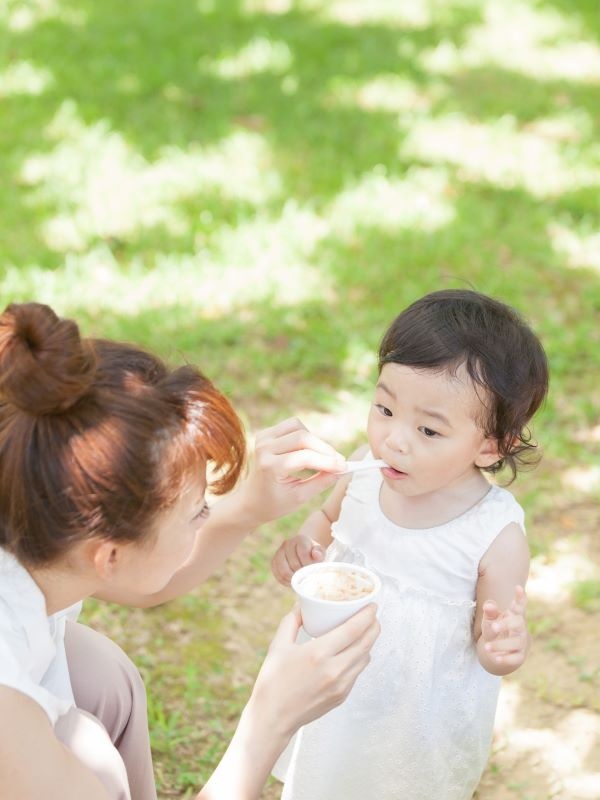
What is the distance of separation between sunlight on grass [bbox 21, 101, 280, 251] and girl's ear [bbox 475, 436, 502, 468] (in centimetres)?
305

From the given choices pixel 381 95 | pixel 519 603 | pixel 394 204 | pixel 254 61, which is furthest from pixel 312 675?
pixel 254 61

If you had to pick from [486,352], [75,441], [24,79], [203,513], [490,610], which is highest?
[75,441]

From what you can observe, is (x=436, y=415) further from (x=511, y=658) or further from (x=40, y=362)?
(x=40, y=362)

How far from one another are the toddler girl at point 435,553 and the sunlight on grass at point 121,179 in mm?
3000

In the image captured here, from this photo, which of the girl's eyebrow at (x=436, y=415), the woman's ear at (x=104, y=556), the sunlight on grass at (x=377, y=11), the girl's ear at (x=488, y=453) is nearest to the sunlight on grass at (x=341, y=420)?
the girl's ear at (x=488, y=453)

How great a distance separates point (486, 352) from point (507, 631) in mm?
518

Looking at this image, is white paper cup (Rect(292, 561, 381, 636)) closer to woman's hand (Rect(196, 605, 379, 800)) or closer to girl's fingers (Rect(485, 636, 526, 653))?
woman's hand (Rect(196, 605, 379, 800))

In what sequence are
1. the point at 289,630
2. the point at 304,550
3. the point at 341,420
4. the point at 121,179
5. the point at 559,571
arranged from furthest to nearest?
the point at 121,179 < the point at 341,420 < the point at 559,571 < the point at 304,550 < the point at 289,630

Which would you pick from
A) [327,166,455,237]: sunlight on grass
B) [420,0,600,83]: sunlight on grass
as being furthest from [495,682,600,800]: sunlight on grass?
[420,0,600,83]: sunlight on grass

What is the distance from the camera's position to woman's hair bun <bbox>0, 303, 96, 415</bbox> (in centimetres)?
153

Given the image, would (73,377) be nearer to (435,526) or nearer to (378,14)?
(435,526)

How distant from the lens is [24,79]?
6453mm

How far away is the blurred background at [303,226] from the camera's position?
296 centimetres

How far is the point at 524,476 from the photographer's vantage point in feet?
11.9
